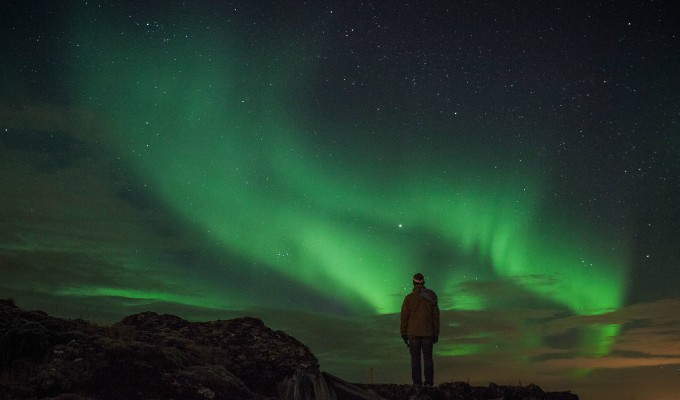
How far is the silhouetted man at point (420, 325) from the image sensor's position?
14.3 m

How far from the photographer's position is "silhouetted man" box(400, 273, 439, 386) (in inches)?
564

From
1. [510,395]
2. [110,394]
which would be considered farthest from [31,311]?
[510,395]

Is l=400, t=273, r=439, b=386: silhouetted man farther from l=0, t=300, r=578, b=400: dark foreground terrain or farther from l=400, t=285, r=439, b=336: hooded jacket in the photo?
l=0, t=300, r=578, b=400: dark foreground terrain

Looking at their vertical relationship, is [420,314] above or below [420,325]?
above

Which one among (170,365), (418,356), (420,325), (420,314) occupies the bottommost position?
(170,365)

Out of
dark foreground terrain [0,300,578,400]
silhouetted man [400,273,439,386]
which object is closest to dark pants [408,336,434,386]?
silhouetted man [400,273,439,386]

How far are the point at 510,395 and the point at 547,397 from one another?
90 centimetres

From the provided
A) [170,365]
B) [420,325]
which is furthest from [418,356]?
[170,365]

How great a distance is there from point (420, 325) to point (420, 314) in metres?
0.26

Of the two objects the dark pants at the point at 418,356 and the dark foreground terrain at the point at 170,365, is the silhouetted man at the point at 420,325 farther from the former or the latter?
the dark foreground terrain at the point at 170,365

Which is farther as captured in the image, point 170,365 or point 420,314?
point 420,314

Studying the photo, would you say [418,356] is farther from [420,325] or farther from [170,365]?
[170,365]

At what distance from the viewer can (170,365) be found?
1084cm

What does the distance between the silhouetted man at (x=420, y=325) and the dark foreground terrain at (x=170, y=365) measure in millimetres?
1706
